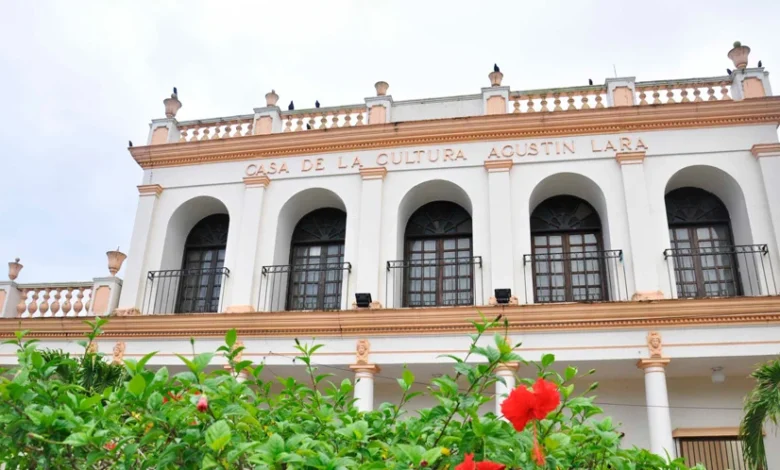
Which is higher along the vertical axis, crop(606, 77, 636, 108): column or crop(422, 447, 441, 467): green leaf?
crop(606, 77, 636, 108): column

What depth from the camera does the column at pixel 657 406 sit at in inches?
422

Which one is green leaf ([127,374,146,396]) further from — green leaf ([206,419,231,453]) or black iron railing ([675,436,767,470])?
black iron railing ([675,436,767,470])

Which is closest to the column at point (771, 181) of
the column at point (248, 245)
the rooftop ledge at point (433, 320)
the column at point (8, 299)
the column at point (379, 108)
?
the rooftop ledge at point (433, 320)

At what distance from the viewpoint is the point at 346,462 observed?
2.85 meters

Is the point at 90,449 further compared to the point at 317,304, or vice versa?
the point at 317,304

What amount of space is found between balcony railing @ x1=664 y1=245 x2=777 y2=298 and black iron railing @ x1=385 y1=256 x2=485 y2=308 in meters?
3.64

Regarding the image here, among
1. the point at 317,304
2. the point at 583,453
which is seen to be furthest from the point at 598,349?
the point at 583,453

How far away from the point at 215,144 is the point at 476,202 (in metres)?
5.66

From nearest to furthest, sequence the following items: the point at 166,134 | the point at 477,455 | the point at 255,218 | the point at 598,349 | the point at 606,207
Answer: the point at 477,455 → the point at 598,349 → the point at 606,207 → the point at 255,218 → the point at 166,134

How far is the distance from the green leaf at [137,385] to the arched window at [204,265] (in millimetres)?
10697

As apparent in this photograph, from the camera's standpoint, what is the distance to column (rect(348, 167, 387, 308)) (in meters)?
12.6

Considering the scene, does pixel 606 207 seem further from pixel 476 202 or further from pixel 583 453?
pixel 583 453

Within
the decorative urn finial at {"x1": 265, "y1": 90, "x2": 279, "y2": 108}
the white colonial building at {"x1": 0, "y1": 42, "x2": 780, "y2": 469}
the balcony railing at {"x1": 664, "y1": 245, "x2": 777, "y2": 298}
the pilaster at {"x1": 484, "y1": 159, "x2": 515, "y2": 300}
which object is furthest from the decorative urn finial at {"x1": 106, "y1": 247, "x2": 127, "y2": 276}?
the balcony railing at {"x1": 664, "y1": 245, "x2": 777, "y2": 298}

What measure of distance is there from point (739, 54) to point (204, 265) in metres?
11.7
